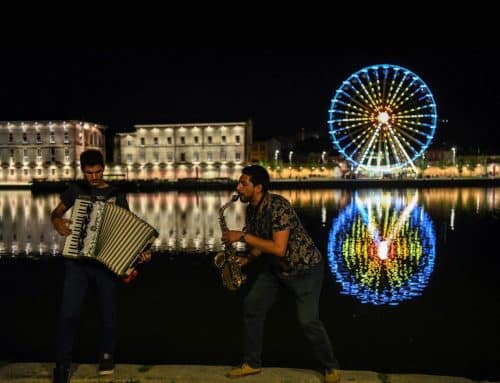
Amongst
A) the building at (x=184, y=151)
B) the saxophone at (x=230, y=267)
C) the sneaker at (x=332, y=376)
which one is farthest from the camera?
the building at (x=184, y=151)

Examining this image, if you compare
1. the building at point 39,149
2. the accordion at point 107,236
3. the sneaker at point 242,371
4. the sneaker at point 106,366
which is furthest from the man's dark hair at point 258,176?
the building at point 39,149

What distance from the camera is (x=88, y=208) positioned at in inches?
183

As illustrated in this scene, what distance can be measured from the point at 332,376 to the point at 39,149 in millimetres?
84698

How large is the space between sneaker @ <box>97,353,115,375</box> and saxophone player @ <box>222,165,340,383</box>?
1010 millimetres

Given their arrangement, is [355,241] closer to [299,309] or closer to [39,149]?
[299,309]

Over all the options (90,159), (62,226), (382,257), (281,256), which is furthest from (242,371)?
(382,257)

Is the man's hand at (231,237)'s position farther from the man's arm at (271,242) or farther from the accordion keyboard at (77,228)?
the accordion keyboard at (77,228)

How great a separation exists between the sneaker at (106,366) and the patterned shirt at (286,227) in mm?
1649

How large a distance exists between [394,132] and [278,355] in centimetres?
4984

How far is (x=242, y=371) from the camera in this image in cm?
471

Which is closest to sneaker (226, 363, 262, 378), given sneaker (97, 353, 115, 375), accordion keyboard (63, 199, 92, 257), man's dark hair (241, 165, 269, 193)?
sneaker (97, 353, 115, 375)

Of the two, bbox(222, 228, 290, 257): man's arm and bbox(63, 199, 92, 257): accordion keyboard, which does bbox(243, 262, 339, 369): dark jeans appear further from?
bbox(63, 199, 92, 257): accordion keyboard

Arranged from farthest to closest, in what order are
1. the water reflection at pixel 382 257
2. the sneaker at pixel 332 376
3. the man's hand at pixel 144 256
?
the water reflection at pixel 382 257 → the man's hand at pixel 144 256 → the sneaker at pixel 332 376

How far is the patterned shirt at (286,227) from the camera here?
455 centimetres
